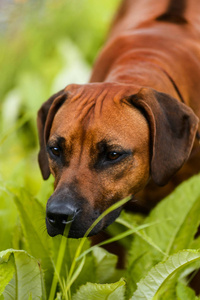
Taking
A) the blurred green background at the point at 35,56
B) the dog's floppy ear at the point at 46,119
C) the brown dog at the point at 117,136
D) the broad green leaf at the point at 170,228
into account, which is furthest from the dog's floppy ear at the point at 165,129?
the blurred green background at the point at 35,56

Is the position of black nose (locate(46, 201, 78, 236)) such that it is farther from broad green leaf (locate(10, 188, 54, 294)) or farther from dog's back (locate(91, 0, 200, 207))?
dog's back (locate(91, 0, 200, 207))

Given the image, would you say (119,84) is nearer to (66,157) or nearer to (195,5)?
(66,157)

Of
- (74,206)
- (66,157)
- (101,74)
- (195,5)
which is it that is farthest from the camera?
(195,5)

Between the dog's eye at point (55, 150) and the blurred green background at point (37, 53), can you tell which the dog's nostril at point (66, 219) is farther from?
the blurred green background at point (37, 53)

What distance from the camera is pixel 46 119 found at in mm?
2719

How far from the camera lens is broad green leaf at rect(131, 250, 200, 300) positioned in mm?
2150

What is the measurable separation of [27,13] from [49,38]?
1.62ft

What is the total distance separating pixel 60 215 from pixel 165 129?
0.64 m

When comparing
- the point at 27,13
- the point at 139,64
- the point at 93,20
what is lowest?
the point at 93,20

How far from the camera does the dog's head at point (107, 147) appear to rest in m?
2.24

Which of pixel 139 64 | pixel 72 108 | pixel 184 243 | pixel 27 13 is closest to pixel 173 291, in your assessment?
pixel 184 243

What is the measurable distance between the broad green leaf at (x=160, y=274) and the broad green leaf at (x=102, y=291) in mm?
72

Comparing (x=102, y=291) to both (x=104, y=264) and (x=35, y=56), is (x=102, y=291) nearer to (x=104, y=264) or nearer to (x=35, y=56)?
(x=104, y=264)

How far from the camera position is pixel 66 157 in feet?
7.85
